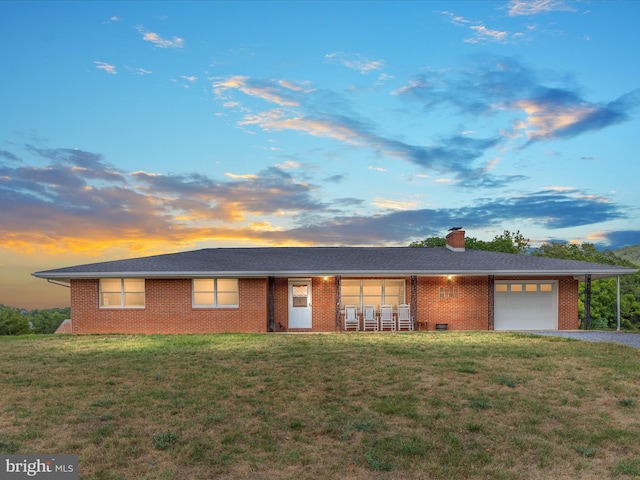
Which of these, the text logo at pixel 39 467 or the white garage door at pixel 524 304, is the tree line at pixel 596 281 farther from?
the text logo at pixel 39 467

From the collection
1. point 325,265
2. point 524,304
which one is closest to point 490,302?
point 524,304

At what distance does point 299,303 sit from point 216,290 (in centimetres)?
360

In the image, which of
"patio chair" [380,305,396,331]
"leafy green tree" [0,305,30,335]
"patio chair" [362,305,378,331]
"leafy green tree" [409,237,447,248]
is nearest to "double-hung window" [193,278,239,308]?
"patio chair" [362,305,378,331]

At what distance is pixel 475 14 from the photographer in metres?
16.4

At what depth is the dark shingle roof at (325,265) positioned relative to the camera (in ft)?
62.6

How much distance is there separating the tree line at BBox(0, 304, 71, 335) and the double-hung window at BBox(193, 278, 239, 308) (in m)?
41.1

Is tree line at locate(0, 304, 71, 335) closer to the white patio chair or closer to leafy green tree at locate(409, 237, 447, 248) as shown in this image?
leafy green tree at locate(409, 237, 447, 248)

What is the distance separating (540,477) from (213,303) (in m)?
16.2

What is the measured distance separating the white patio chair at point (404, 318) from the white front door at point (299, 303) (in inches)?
154

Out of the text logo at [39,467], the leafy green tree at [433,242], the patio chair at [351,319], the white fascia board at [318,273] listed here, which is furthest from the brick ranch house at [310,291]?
the leafy green tree at [433,242]

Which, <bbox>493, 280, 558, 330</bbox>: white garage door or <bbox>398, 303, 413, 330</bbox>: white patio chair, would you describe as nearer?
<bbox>398, 303, 413, 330</bbox>: white patio chair

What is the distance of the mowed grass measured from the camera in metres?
5.59

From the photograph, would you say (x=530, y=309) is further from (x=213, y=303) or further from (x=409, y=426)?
(x=409, y=426)

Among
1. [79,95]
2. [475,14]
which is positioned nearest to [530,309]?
[475,14]
